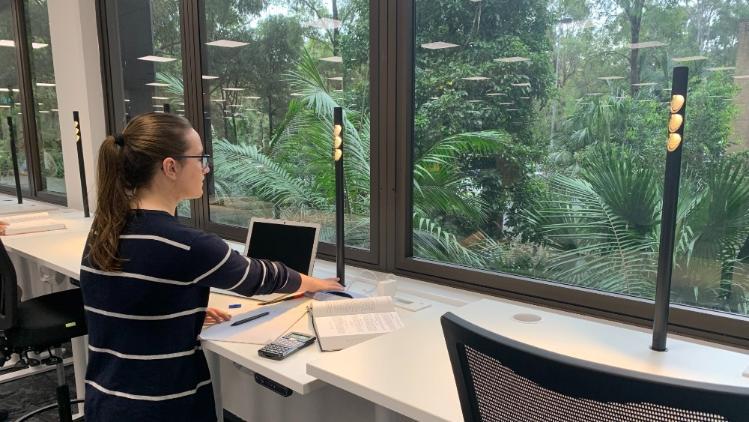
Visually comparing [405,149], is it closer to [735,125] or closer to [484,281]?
[484,281]

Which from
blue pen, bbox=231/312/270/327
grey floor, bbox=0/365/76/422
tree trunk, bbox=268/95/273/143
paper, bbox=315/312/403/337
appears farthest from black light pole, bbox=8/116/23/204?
paper, bbox=315/312/403/337

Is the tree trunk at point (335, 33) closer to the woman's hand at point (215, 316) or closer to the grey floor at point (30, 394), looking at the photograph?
the woman's hand at point (215, 316)

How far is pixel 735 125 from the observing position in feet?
4.71

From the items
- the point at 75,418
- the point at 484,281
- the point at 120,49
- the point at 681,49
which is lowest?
the point at 75,418

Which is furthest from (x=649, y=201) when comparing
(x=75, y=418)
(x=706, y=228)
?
(x=75, y=418)

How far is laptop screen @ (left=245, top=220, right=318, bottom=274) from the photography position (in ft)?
6.41

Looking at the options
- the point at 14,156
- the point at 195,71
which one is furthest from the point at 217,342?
the point at 14,156

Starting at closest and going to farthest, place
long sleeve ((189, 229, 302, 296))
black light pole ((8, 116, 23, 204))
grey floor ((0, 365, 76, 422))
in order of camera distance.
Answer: long sleeve ((189, 229, 302, 296)) < grey floor ((0, 365, 76, 422)) < black light pole ((8, 116, 23, 204))

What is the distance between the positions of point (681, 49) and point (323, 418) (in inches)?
69.0

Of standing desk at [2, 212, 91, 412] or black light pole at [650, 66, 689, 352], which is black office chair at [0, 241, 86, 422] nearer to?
standing desk at [2, 212, 91, 412]

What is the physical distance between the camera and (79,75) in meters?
3.78

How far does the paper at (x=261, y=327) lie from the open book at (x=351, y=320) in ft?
0.27

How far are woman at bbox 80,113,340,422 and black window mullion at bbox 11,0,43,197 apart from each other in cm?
377

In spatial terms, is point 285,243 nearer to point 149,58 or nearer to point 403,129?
point 403,129
